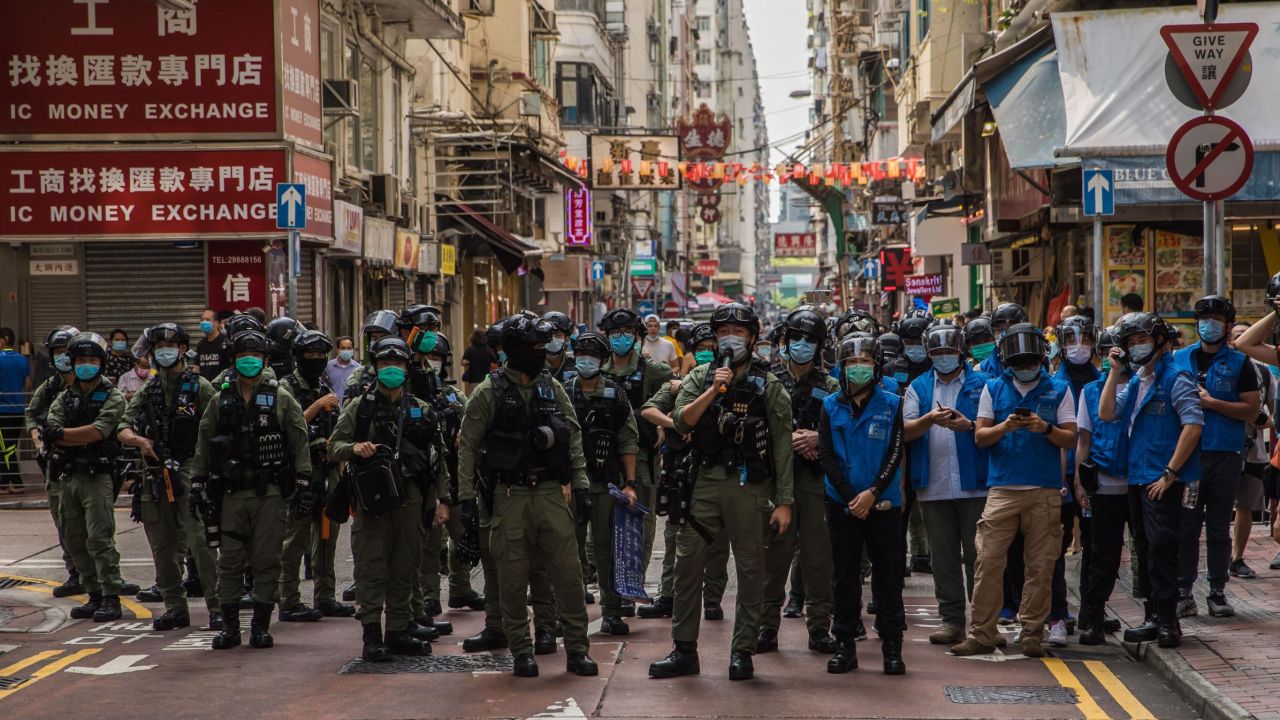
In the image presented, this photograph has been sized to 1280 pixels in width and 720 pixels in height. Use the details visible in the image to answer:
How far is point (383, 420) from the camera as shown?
9664mm

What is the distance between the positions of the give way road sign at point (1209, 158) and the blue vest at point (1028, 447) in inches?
83.9

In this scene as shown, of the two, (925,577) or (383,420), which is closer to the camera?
(383,420)

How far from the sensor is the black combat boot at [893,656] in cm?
884

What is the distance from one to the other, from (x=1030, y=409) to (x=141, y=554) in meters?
8.87

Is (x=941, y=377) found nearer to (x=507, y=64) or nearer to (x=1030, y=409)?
(x=1030, y=409)

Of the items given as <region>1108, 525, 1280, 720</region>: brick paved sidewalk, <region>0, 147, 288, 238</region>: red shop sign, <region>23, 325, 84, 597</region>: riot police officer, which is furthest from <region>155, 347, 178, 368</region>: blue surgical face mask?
<region>0, 147, 288, 238</region>: red shop sign

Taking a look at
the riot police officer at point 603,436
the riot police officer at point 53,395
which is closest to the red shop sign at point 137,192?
the riot police officer at point 53,395

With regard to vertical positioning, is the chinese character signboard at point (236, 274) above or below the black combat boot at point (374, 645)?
above

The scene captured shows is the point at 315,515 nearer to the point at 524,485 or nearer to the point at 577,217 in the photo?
the point at 524,485

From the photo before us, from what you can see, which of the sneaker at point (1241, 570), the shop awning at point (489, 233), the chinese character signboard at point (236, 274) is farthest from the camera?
the shop awning at point (489, 233)

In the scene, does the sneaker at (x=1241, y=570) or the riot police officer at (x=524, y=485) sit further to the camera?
the sneaker at (x=1241, y=570)

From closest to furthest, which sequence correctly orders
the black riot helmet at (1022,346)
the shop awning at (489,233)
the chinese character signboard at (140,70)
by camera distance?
the black riot helmet at (1022,346)
the chinese character signboard at (140,70)
the shop awning at (489,233)

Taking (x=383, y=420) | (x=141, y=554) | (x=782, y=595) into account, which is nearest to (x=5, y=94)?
(x=141, y=554)

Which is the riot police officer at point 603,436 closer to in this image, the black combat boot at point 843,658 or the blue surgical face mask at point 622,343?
the blue surgical face mask at point 622,343
